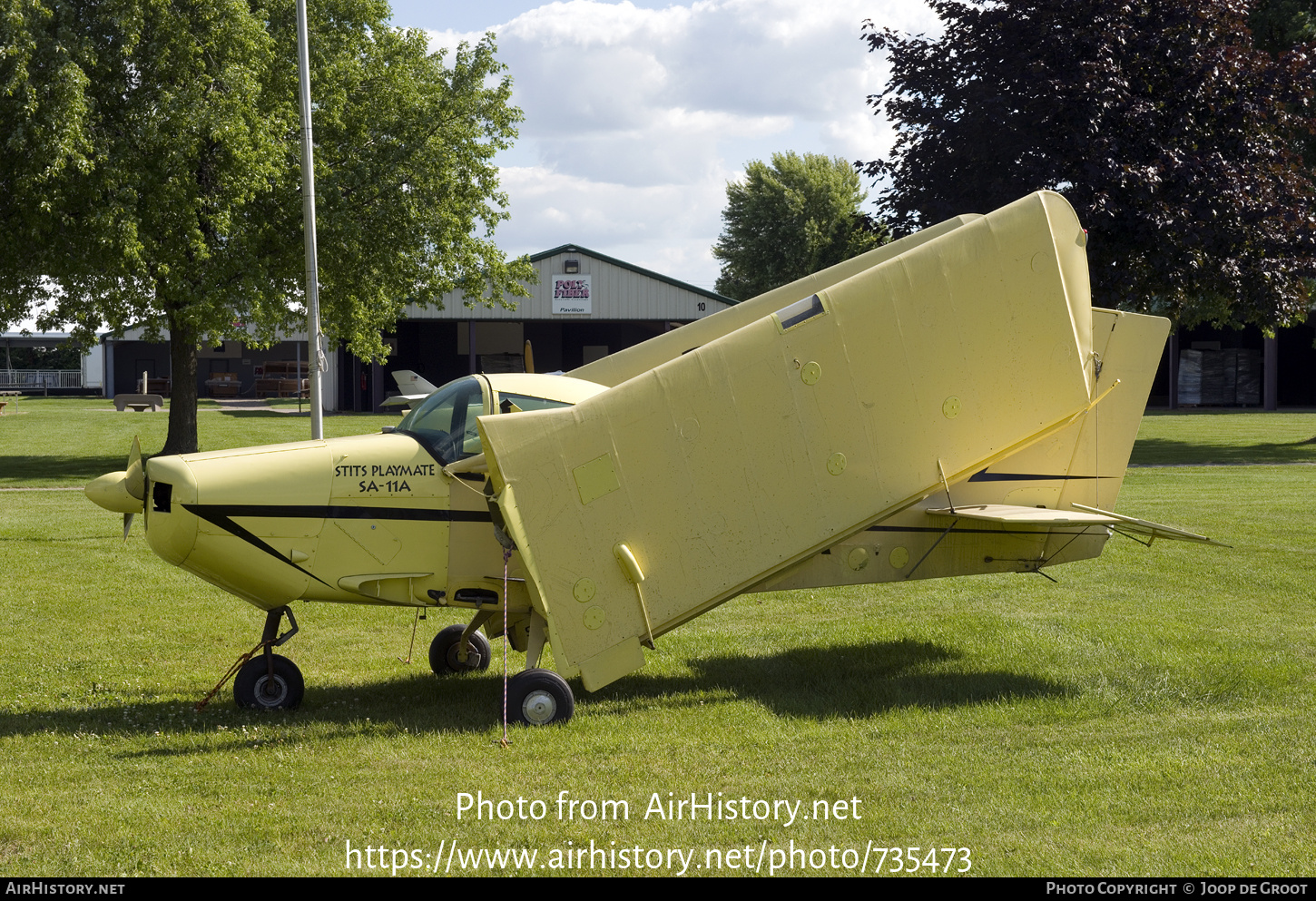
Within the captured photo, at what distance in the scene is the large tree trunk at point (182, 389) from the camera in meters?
26.4

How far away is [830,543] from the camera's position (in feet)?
25.3

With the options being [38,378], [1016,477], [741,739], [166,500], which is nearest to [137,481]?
[166,500]

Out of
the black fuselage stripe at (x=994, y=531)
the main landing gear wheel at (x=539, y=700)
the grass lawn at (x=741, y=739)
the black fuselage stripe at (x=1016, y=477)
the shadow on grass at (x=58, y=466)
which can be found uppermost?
the black fuselage stripe at (x=1016, y=477)

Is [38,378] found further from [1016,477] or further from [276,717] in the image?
[1016,477]

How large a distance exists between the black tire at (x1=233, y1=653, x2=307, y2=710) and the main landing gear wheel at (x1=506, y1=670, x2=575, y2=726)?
1.66 metres

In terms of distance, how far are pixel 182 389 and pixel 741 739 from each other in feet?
77.5

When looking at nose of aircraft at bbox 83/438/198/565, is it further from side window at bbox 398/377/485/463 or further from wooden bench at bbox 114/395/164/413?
wooden bench at bbox 114/395/164/413

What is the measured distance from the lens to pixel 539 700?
7.41 meters

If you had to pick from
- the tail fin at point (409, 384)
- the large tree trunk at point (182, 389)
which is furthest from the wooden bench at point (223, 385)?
the large tree trunk at point (182, 389)

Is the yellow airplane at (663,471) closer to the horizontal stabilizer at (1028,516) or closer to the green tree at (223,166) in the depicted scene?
the horizontal stabilizer at (1028,516)

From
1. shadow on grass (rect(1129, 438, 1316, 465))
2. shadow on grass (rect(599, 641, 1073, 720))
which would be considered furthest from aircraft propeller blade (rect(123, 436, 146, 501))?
shadow on grass (rect(1129, 438, 1316, 465))

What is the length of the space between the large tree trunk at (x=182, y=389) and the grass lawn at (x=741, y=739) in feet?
47.9

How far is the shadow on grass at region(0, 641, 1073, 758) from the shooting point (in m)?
7.43

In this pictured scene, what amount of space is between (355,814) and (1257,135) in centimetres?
2479
